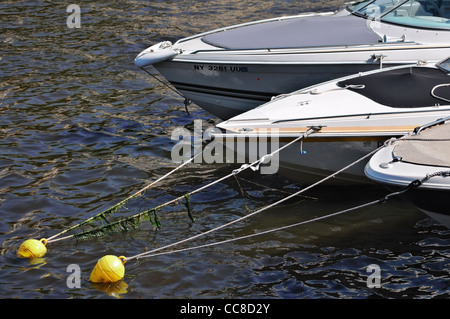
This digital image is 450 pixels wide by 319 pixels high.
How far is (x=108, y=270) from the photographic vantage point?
6.65 metres

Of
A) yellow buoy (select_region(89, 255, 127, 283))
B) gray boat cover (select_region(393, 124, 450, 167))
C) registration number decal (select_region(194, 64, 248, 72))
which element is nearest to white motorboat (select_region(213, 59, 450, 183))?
gray boat cover (select_region(393, 124, 450, 167))

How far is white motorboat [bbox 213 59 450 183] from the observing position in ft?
25.4

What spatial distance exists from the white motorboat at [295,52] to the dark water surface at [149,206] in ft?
3.47

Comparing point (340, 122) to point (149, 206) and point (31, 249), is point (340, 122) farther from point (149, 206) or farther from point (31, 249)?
point (31, 249)

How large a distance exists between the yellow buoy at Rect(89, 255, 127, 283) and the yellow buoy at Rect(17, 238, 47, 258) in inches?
30.2

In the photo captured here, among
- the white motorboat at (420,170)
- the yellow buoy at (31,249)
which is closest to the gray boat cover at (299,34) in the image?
the white motorboat at (420,170)

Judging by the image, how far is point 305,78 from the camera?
9.30 m

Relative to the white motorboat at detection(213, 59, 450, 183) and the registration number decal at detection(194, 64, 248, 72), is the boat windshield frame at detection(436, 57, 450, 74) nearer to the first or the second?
the white motorboat at detection(213, 59, 450, 183)

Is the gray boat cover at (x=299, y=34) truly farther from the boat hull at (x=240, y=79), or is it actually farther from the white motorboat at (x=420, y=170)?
the white motorboat at (x=420, y=170)

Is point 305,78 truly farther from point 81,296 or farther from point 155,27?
point 155,27

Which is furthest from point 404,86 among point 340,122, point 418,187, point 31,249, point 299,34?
point 31,249

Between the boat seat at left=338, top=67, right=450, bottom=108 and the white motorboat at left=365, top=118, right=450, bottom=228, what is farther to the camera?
the boat seat at left=338, top=67, right=450, bottom=108
